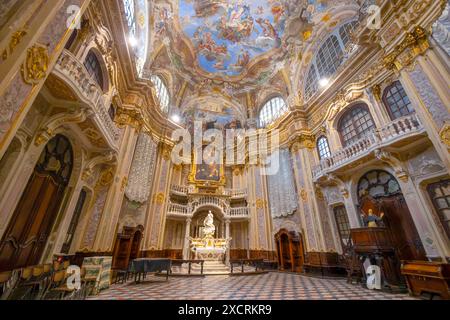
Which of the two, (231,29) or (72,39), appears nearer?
(72,39)

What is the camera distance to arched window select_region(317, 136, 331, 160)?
10805 millimetres

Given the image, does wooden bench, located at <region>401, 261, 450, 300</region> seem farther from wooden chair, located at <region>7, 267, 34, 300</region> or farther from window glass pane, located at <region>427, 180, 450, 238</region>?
wooden chair, located at <region>7, 267, 34, 300</region>

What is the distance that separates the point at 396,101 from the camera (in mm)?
7656

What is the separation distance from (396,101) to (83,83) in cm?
1088

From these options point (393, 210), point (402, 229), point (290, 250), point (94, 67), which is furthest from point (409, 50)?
point (94, 67)

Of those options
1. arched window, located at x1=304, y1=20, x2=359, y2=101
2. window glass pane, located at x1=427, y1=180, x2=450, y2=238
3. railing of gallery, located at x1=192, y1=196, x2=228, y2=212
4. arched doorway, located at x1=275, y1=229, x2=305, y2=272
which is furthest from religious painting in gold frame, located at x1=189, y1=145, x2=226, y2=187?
window glass pane, located at x1=427, y1=180, x2=450, y2=238

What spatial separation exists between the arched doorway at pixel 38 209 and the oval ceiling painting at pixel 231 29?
487 inches

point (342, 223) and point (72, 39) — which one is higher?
point (72, 39)

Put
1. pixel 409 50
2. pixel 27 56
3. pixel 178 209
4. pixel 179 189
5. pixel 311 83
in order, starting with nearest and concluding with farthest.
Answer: pixel 27 56
pixel 409 50
pixel 311 83
pixel 178 209
pixel 179 189

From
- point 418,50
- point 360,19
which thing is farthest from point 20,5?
point 360,19

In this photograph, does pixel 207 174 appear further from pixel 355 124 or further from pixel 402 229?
pixel 402 229

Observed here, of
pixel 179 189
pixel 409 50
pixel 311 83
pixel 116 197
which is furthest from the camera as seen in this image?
pixel 179 189

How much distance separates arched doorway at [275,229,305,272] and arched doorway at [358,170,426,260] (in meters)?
4.32

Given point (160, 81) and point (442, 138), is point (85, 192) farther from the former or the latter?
point (442, 138)
